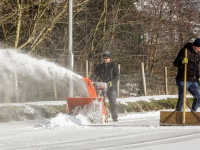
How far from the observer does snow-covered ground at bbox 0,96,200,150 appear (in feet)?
21.2

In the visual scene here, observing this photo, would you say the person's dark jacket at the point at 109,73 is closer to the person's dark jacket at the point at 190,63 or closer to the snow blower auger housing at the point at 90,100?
the snow blower auger housing at the point at 90,100

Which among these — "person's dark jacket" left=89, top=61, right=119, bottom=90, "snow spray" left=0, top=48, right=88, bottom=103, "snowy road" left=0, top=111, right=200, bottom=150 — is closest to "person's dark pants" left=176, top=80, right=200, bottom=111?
"snowy road" left=0, top=111, right=200, bottom=150

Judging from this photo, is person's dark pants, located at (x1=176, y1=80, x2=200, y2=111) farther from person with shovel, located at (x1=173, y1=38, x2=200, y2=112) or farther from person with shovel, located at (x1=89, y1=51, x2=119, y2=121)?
person with shovel, located at (x1=89, y1=51, x2=119, y2=121)

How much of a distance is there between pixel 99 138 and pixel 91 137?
0.66 feet

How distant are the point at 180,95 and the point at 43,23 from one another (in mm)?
10228

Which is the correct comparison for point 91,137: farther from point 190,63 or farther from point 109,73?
point 109,73

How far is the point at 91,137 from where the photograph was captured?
7438 millimetres

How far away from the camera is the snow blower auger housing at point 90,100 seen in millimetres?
10188

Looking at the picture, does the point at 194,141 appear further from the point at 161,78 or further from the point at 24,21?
the point at 161,78

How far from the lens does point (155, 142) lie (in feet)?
22.2

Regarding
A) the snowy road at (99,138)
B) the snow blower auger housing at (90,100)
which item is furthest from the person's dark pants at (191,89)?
the snow blower auger housing at (90,100)

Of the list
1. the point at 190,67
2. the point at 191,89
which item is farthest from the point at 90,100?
the point at 190,67

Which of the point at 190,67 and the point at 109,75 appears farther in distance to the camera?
the point at 109,75

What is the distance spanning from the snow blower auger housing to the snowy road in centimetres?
114
